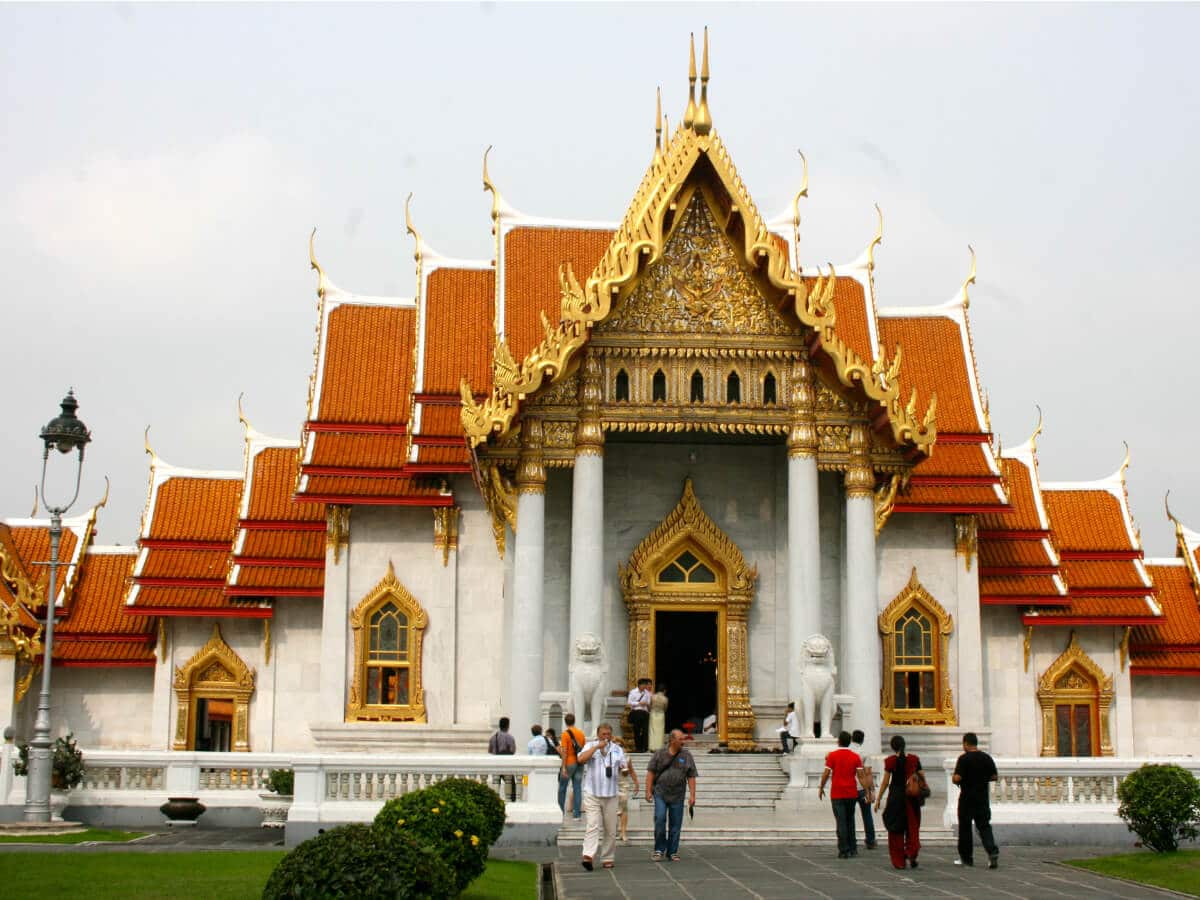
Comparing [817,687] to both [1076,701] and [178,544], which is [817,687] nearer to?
[1076,701]

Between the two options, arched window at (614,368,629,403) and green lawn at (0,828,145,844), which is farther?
arched window at (614,368,629,403)

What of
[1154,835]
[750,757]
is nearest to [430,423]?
[750,757]

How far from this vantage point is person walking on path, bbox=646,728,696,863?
15.9 meters

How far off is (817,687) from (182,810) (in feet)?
26.1

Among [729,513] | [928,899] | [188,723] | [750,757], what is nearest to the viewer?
[928,899]

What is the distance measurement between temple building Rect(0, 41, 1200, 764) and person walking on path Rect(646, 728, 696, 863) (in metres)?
4.62

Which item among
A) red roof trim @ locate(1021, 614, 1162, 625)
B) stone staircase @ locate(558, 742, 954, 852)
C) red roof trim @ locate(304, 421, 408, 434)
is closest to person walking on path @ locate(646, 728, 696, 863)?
stone staircase @ locate(558, 742, 954, 852)

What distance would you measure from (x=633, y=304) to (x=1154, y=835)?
997 centimetres

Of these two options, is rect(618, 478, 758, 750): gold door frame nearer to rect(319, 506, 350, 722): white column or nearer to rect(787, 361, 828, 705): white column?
rect(787, 361, 828, 705): white column

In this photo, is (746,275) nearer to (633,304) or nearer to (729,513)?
(633,304)

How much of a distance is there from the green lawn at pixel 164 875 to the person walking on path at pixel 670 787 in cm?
138

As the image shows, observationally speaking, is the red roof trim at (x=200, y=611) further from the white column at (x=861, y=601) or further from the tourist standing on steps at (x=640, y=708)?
the white column at (x=861, y=601)

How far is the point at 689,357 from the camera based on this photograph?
74.1ft

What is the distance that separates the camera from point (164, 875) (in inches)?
536
